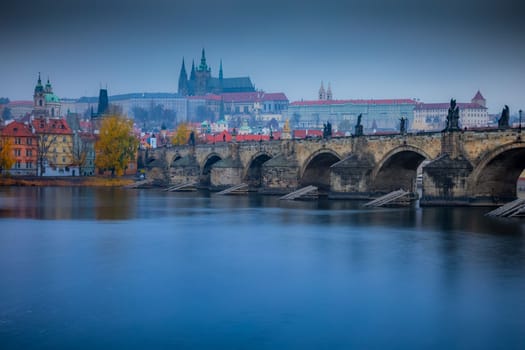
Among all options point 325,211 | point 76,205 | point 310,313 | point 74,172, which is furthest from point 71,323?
point 74,172

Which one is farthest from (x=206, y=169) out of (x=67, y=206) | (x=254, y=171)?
(x=67, y=206)

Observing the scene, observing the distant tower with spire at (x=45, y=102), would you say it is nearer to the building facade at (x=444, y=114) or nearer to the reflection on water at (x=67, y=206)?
the reflection on water at (x=67, y=206)

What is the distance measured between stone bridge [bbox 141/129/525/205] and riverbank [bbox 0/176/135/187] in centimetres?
918

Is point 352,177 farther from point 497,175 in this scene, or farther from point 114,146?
point 114,146

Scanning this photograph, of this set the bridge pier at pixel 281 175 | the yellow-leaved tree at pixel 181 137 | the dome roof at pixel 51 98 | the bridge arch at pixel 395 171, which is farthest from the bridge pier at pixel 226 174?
the dome roof at pixel 51 98

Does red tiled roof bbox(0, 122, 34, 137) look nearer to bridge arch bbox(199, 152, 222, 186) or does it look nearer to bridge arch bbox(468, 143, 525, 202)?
bridge arch bbox(199, 152, 222, 186)

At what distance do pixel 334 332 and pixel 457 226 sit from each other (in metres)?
16.5

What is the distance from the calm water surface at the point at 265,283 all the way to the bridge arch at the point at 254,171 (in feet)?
79.4

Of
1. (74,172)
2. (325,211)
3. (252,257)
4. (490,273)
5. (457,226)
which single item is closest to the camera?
(490,273)

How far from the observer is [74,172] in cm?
7656

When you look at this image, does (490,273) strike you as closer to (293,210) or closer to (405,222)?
(405,222)

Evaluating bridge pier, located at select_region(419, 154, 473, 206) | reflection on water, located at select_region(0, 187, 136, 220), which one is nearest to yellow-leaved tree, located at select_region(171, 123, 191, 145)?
reflection on water, located at select_region(0, 187, 136, 220)

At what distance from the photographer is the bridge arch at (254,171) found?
57053 millimetres

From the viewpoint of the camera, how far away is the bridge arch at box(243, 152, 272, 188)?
57.1 metres
